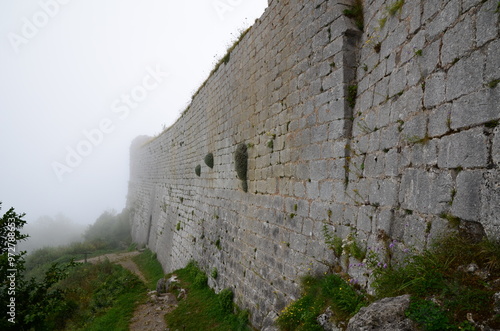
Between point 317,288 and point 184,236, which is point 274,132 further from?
point 184,236

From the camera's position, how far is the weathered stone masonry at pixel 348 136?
2.30 metres

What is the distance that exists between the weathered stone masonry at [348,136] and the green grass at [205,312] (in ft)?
1.04

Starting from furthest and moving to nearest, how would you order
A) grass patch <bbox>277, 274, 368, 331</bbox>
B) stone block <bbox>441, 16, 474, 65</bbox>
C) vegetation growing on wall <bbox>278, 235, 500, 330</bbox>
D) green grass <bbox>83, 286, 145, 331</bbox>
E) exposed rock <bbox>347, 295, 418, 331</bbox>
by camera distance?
green grass <bbox>83, 286, 145, 331</bbox>, grass patch <bbox>277, 274, 368, 331</bbox>, stone block <bbox>441, 16, 474, 65</bbox>, exposed rock <bbox>347, 295, 418, 331</bbox>, vegetation growing on wall <bbox>278, 235, 500, 330</bbox>

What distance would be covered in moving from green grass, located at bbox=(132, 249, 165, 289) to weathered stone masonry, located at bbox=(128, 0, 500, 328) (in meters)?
5.45

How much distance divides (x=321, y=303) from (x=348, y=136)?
81.9 inches

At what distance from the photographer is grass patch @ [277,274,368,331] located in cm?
313

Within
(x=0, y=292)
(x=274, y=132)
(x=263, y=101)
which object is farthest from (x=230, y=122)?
(x=0, y=292)

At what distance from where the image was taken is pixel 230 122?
25.2 feet

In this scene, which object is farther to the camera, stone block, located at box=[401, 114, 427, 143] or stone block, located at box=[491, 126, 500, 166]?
stone block, located at box=[401, 114, 427, 143]

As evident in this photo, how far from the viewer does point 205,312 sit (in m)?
6.62

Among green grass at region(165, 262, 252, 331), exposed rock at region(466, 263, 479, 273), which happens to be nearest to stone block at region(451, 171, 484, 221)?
exposed rock at region(466, 263, 479, 273)

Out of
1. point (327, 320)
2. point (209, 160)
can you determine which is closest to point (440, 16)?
point (327, 320)

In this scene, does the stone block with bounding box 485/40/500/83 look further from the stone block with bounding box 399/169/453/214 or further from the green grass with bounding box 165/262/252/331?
the green grass with bounding box 165/262/252/331

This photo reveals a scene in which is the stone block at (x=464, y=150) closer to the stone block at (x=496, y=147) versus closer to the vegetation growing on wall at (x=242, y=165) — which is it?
the stone block at (x=496, y=147)
